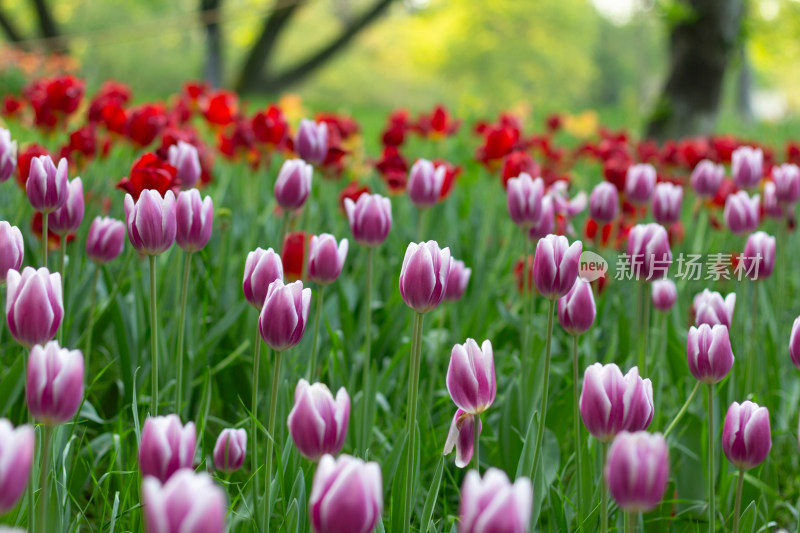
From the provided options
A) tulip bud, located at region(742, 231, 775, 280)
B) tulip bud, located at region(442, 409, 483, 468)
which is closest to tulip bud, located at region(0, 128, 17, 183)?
tulip bud, located at region(442, 409, 483, 468)

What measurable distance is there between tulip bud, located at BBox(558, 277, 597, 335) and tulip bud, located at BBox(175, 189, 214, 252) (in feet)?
1.91

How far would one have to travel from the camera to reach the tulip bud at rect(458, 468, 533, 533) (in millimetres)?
649

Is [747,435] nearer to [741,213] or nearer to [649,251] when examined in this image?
[649,251]

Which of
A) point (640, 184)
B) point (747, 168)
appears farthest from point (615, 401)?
point (747, 168)

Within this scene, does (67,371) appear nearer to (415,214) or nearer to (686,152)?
(415,214)

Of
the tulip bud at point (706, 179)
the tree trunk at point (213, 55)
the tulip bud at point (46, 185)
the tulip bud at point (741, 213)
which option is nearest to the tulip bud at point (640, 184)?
the tulip bud at point (741, 213)

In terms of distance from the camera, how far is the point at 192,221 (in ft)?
4.43

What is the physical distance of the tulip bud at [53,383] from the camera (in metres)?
0.84

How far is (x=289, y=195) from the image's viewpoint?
5.80 feet

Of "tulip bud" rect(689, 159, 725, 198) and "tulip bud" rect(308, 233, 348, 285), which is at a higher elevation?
"tulip bud" rect(689, 159, 725, 198)

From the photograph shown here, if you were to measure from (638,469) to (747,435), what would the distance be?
394mm

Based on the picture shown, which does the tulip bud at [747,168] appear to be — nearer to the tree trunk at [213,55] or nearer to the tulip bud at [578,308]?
the tulip bud at [578,308]

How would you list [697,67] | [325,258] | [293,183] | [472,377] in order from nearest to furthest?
[472,377], [325,258], [293,183], [697,67]

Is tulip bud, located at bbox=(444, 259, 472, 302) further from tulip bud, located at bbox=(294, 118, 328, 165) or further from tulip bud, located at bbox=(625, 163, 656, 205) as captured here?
tulip bud, located at bbox=(625, 163, 656, 205)
